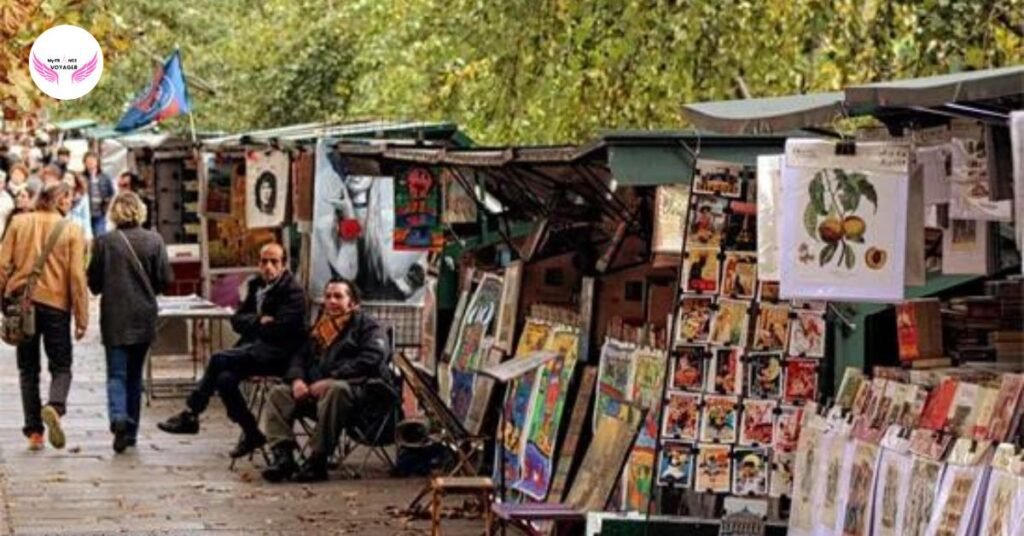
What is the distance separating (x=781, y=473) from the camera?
1003cm

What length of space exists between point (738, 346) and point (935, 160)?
1665 millimetres

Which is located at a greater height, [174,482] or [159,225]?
[159,225]

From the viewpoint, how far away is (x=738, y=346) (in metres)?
10.2

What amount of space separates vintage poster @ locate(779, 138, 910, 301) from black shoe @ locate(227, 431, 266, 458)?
7.32m

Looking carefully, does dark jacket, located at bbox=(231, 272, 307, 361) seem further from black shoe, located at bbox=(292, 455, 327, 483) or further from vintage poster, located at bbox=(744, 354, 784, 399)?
vintage poster, located at bbox=(744, 354, 784, 399)

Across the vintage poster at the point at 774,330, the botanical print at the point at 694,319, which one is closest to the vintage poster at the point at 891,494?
the vintage poster at the point at 774,330

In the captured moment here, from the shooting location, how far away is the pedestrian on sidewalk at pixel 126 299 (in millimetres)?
16109

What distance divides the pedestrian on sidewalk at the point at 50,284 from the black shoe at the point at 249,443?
1.40m

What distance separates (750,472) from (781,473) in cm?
17

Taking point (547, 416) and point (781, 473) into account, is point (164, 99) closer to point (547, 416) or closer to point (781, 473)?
point (547, 416)

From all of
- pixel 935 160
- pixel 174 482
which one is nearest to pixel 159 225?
pixel 174 482

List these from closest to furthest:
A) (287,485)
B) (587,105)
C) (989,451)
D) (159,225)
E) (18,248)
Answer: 1. (989,451)
2. (287,485)
3. (18,248)
4. (587,105)
5. (159,225)

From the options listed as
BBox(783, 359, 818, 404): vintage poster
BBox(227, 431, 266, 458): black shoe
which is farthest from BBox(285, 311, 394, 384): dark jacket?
BBox(783, 359, 818, 404): vintage poster

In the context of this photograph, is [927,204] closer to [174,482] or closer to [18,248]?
[174,482]
